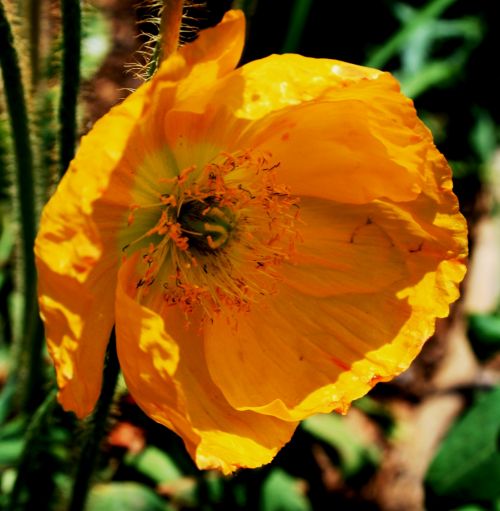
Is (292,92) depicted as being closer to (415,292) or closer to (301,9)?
(415,292)

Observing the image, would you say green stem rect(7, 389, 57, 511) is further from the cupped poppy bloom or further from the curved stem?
the curved stem

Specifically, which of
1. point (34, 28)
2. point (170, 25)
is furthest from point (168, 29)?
point (34, 28)

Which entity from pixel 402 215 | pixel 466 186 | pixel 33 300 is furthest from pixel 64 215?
pixel 466 186

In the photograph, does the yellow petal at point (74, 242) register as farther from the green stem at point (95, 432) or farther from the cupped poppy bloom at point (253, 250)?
the green stem at point (95, 432)

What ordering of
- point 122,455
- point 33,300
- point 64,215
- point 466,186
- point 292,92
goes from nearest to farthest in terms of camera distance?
point 64,215 → point 292,92 → point 33,300 → point 122,455 → point 466,186

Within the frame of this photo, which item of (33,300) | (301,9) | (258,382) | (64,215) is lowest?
(33,300)
